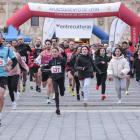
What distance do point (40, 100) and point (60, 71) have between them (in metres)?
2.47

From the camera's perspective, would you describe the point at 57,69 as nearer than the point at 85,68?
Yes

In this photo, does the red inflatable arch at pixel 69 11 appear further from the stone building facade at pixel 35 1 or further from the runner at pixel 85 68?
the stone building facade at pixel 35 1

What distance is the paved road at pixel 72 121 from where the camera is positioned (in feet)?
20.8

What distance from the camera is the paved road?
6.35 meters

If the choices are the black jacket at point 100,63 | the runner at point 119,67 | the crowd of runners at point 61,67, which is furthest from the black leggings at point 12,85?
the black jacket at point 100,63

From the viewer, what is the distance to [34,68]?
1423 centimetres

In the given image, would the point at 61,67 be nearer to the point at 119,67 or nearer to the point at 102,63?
the point at 119,67

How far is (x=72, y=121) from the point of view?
7684mm

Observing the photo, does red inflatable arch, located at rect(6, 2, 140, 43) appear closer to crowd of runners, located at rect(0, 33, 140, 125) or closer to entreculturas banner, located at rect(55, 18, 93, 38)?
entreculturas banner, located at rect(55, 18, 93, 38)

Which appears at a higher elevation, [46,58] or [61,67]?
[46,58]

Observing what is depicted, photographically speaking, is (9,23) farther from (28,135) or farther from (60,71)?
(28,135)

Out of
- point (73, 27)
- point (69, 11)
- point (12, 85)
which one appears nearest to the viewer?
point (12, 85)

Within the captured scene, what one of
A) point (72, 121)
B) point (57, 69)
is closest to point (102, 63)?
point (57, 69)

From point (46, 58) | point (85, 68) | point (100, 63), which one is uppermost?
point (46, 58)
